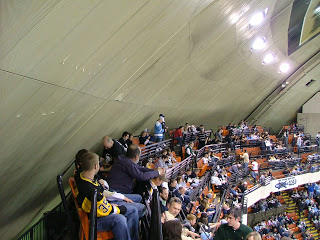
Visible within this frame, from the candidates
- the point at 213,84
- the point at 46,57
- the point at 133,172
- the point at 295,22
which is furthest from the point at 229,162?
the point at 46,57

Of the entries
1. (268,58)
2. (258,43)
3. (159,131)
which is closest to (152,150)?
(159,131)

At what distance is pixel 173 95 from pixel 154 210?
7.96m

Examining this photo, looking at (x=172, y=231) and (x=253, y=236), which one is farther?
(x=253, y=236)

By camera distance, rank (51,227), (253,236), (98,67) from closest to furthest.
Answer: (253,236) → (51,227) → (98,67)

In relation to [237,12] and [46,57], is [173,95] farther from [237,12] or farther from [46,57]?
[46,57]

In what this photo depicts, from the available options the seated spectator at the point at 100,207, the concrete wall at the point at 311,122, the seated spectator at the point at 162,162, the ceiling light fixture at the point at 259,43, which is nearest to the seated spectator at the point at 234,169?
the seated spectator at the point at 162,162

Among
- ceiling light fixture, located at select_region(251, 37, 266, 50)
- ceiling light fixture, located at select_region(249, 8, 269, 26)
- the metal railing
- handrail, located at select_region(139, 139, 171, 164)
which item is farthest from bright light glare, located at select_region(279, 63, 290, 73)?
the metal railing

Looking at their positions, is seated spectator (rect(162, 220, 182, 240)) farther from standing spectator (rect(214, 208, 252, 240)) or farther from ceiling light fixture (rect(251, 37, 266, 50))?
ceiling light fixture (rect(251, 37, 266, 50))

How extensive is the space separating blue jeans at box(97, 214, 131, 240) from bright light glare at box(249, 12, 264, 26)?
28.5 feet

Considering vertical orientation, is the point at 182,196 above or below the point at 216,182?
below

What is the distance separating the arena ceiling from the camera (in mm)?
3043

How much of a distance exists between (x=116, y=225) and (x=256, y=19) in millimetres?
9087

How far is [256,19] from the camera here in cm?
986

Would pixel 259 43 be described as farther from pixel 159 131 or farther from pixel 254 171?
pixel 254 171
